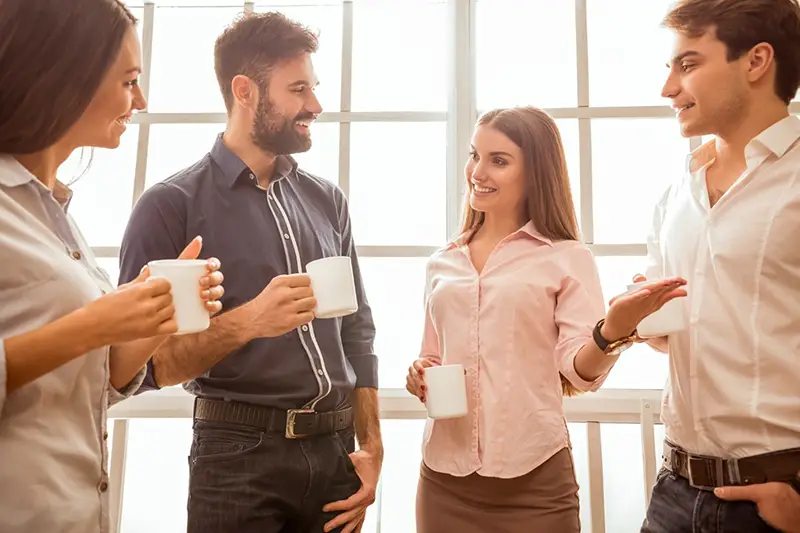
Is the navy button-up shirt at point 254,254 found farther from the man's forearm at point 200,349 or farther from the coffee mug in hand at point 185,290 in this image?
the coffee mug in hand at point 185,290

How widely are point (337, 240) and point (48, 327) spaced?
0.96 meters

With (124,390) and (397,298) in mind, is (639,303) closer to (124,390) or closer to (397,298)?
(124,390)

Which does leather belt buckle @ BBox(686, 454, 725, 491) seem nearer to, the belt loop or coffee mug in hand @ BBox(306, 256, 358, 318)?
the belt loop

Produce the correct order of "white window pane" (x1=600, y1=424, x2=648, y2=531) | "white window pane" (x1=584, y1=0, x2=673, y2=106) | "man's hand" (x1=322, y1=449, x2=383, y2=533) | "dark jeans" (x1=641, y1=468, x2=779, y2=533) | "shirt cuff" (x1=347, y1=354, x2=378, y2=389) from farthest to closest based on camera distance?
"white window pane" (x1=584, y1=0, x2=673, y2=106) < "white window pane" (x1=600, y1=424, x2=648, y2=531) < "shirt cuff" (x1=347, y1=354, x2=378, y2=389) < "man's hand" (x1=322, y1=449, x2=383, y2=533) < "dark jeans" (x1=641, y1=468, x2=779, y2=533)

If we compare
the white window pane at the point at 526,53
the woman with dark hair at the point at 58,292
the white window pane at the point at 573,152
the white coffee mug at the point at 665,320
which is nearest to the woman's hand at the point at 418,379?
the white coffee mug at the point at 665,320

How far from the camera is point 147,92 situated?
2508mm

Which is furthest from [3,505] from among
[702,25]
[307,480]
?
[702,25]

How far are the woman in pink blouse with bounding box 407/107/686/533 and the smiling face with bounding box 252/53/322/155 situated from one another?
484mm

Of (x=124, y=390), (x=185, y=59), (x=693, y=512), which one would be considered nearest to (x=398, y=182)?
(x=185, y=59)

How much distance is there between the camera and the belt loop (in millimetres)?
1332

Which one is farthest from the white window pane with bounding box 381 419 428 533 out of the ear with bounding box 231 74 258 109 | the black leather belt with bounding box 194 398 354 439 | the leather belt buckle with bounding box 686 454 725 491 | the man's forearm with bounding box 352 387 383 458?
the ear with bounding box 231 74 258 109

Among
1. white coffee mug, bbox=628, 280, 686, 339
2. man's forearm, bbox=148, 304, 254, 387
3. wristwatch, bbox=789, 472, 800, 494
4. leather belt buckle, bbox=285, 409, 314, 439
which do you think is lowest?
wristwatch, bbox=789, 472, 800, 494

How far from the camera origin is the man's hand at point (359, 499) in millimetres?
1543

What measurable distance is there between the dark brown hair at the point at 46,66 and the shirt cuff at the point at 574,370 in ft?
3.82
